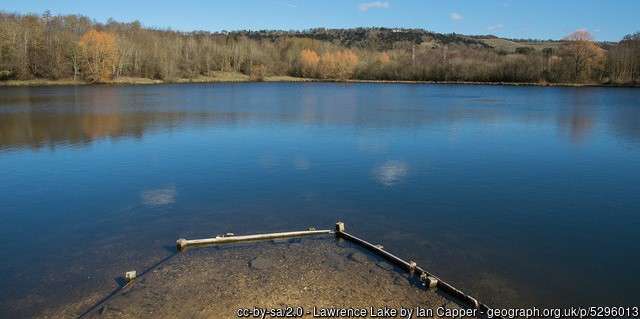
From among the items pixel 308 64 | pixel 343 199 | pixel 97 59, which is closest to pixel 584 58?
pixel 308 64

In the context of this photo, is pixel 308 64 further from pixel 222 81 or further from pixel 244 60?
pixel 222 81

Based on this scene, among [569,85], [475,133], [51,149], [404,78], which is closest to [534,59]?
[569,85]

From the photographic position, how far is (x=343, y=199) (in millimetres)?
17766

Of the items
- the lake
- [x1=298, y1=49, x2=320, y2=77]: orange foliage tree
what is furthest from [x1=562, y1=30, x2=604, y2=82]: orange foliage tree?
the lake

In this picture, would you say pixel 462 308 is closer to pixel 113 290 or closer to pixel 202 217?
pixel 113 290

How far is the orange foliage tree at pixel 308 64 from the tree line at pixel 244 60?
28 centimetres

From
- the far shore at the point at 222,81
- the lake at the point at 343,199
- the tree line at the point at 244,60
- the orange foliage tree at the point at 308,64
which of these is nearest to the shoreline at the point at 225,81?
the far shore at the point at 222,81

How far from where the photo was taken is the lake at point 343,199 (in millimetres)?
11992

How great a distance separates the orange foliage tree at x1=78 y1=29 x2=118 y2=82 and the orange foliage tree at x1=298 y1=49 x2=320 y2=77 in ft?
181

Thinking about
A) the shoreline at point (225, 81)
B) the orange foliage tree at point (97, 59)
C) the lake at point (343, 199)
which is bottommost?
the lake at point (343, 199)

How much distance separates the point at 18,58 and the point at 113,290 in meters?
96.6

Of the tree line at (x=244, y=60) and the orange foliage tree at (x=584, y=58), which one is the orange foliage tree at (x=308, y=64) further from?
the orange foliage tree at (x=584, y=58)

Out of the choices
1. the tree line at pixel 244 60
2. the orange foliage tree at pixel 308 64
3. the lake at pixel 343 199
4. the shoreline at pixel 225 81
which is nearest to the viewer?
the lake at pixel 343 199

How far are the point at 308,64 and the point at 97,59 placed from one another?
6066 centimetres
